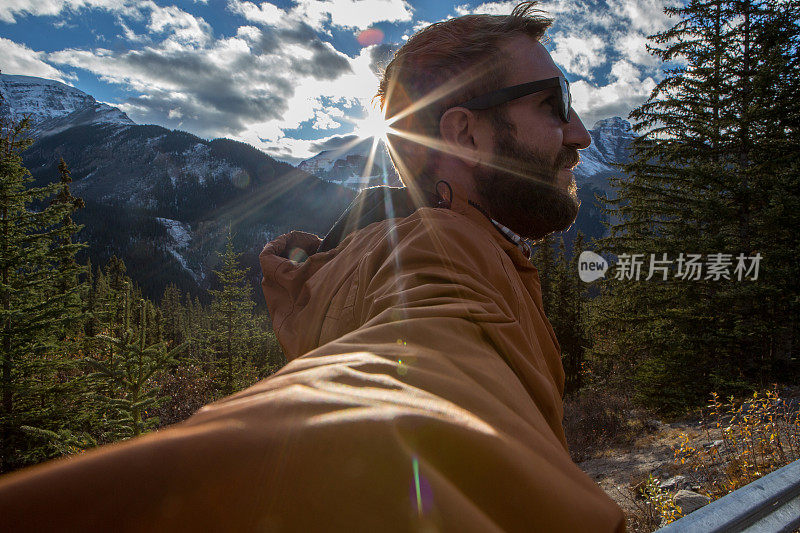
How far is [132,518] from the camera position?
31 centimetres

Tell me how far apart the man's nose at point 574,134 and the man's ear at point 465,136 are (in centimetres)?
48

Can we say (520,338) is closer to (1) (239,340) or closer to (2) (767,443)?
(2) (767,443)

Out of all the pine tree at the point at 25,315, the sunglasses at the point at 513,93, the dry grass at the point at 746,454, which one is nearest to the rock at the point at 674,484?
the dry grass at the point at 746,454

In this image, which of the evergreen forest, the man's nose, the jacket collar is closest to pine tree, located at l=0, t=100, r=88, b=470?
the evergreen forest

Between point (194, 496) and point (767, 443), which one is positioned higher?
point (194, 496)

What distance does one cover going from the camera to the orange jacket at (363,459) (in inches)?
12.2

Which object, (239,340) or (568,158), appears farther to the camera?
(239,340)

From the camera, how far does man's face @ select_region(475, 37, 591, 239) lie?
1.72m

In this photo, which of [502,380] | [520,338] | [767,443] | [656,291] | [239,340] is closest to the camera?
[502,380]

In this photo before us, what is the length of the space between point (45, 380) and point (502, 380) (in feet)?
52.8

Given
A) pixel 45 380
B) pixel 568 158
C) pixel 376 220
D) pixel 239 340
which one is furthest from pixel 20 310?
pixel 568 158

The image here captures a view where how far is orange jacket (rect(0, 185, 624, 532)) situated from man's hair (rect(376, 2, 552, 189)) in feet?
4.12

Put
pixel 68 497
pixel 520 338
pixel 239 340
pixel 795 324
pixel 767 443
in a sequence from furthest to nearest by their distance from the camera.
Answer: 1. pixel 239 340
2. pixel 795 324
3. pixel 767 443
4. pixel 520 338
5. pixel 68 497

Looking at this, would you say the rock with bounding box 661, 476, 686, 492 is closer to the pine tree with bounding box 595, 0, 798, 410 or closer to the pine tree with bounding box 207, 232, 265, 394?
the pine tree with bounding box 595, 0, 798, 410
